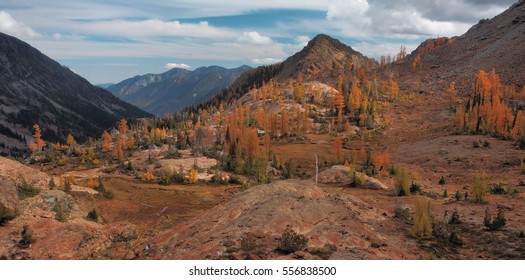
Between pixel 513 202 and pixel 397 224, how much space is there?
20688 millimetres

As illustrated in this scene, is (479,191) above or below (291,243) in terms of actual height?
below

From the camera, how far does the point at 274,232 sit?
21078 millimetres

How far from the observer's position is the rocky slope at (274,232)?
61.3ft

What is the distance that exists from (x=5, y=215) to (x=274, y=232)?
75.7 ft

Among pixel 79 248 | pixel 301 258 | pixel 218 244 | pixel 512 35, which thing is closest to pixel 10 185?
pixel 79 248

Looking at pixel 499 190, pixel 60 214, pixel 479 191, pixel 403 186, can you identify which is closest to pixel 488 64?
pixel 499 190

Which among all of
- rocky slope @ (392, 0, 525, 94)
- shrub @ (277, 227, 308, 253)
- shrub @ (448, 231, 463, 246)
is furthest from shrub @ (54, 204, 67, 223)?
rocky slope @ (392, 0, 525, 94)

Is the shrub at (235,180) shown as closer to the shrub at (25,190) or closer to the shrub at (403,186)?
the shrub at (403,186)

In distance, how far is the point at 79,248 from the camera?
2616 centimetres

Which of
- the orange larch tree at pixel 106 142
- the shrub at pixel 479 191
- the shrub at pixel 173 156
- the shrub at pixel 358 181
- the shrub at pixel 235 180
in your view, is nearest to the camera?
the shrub at pixel 479 191

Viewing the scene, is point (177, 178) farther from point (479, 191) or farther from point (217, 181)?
point (479, 191)

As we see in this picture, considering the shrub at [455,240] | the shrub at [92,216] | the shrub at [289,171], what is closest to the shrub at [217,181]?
the shrub at [289,171]

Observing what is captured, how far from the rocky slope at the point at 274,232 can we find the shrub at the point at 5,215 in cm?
1249

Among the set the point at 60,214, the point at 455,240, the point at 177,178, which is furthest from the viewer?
the point at 177,178
